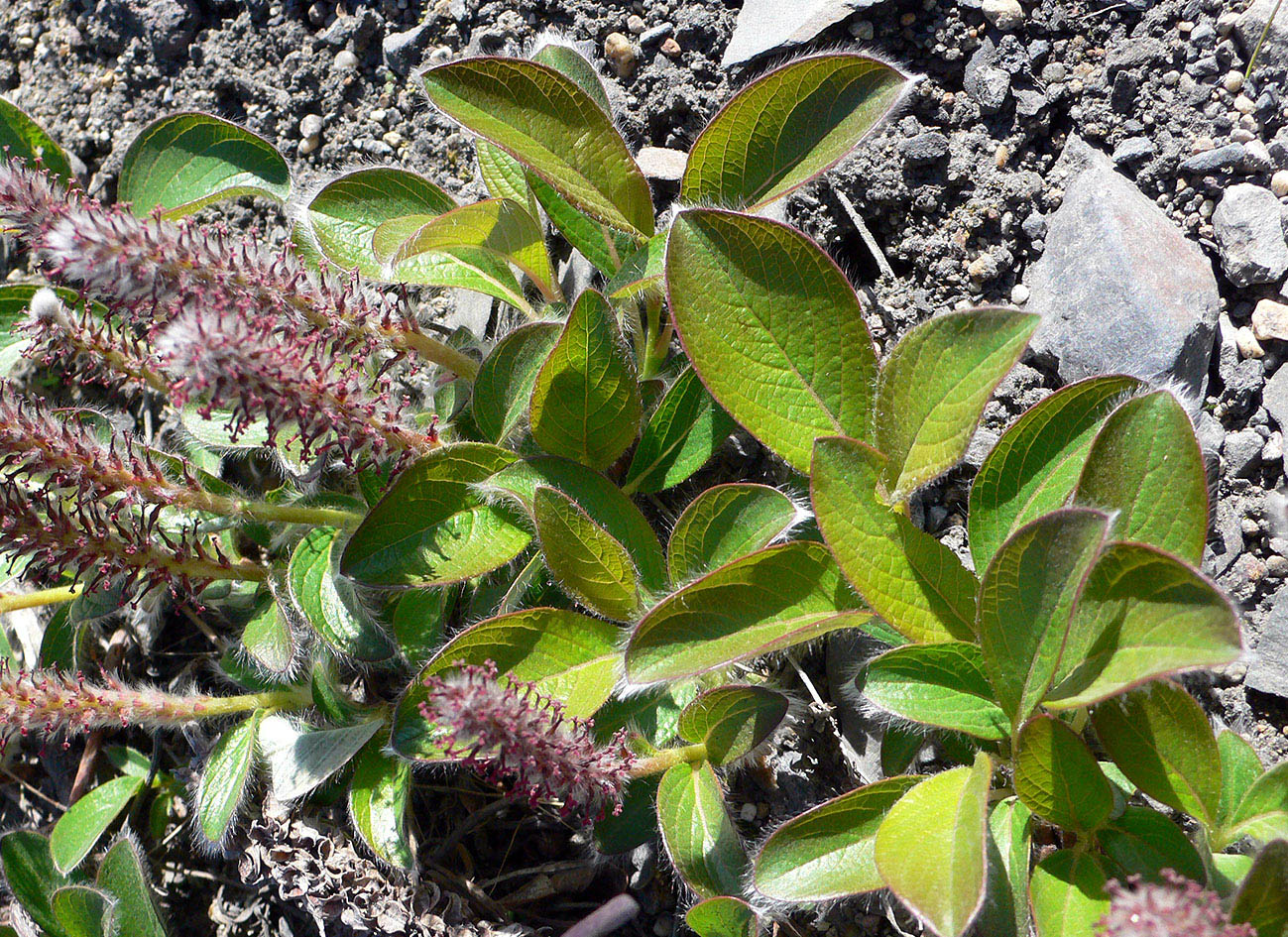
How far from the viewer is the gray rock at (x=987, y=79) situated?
2633 mm

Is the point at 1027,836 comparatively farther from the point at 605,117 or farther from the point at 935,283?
the point at 605,117

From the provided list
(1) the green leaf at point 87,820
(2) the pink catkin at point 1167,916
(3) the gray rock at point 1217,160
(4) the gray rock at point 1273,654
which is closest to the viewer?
(2) the pink catkin at point 1167,916

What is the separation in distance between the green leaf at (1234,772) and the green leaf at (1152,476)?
0.46 m

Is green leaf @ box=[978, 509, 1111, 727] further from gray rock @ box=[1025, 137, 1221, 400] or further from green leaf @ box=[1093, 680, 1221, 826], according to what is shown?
gray rock @ box=[1025, 137, 1221, 400]

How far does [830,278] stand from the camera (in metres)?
2.08

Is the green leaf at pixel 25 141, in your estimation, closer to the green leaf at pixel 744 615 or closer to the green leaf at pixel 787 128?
the green leaf at pixel 787 128

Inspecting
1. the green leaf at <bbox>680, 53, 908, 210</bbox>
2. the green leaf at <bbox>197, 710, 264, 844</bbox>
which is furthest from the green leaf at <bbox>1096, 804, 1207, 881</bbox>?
the green leaf at <bbox>197, 710, 264, 844</bbox>

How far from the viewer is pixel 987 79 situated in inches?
104

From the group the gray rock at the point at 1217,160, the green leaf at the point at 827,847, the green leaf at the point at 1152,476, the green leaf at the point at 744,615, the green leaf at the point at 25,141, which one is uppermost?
the green leaf at the point at 25,141

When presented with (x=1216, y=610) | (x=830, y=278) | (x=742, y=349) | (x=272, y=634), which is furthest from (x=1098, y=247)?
(x=272, y=634)

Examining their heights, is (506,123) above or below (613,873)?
above

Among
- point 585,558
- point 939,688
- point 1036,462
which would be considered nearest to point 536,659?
point 585,558

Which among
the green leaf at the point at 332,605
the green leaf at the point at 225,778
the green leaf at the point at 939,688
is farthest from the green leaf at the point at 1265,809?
the green leaf at the point at 225,778

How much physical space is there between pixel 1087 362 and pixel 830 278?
2.37 ft
